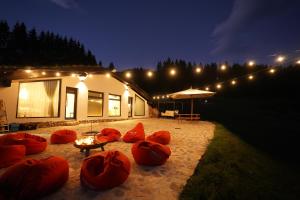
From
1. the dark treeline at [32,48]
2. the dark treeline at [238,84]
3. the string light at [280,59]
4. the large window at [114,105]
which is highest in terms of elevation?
the dark treeline at [32,48]

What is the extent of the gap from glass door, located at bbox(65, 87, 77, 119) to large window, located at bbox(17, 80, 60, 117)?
2.09 feet

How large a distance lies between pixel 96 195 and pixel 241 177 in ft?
8.88

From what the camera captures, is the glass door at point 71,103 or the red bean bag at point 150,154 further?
the glass door at point 71,103

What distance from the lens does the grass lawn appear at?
2.77 metres

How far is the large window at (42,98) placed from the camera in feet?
30.2

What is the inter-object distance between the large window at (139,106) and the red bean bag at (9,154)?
12.8 m

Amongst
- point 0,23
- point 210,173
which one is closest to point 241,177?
point 210,173

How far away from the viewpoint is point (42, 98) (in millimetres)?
9969

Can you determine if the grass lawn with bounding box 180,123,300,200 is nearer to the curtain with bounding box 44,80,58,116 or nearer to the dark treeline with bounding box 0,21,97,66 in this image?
the curtain with bounding box 44,80,58,116

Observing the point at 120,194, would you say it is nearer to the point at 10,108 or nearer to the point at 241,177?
the point at 241,177

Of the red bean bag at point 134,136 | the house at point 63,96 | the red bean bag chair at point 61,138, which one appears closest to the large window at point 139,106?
the house at point 63,96

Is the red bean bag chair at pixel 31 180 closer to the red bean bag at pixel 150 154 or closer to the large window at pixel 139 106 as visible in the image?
the red bean bag at pixel 150 154

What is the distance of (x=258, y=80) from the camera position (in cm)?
4462

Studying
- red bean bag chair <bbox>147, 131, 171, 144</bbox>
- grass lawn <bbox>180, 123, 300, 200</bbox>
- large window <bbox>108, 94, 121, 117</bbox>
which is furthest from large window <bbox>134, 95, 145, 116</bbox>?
grass lawn <bbox>180, 123, 300, 200</bbox>
